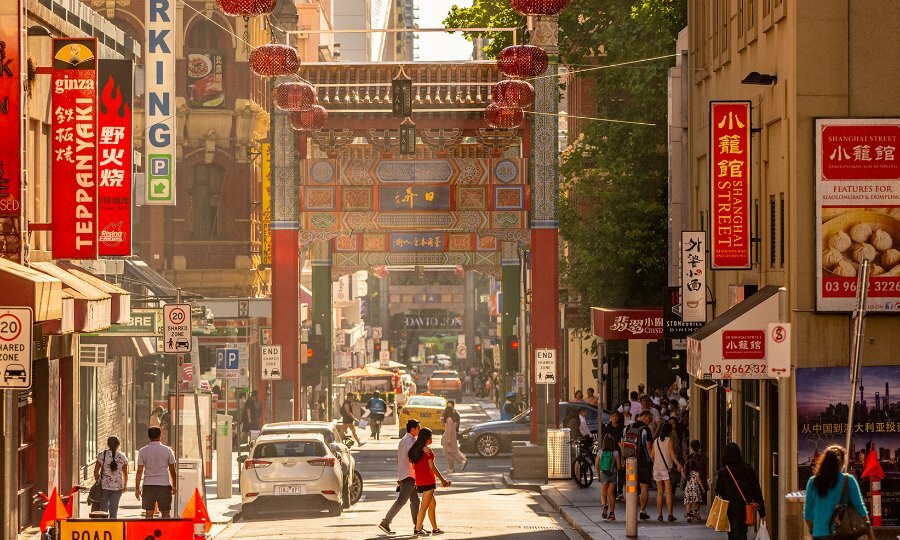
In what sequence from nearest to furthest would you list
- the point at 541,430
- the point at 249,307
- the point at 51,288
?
the point at 51,288, the point at 541,430, the point at 249,307

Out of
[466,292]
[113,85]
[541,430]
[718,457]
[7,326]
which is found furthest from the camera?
[466,292]

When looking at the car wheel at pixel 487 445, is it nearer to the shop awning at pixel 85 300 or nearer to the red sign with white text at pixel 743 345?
the shop awning at pixel 85 300

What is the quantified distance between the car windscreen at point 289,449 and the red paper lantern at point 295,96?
11.6 metres

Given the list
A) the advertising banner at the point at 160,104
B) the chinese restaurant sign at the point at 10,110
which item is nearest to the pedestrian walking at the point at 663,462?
the chinese restaurant sign at the point at 10,110

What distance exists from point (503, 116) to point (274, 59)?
8946 mm

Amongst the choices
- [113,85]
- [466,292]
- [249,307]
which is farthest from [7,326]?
[466,292]

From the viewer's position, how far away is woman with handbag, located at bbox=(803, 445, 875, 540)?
47.0ft

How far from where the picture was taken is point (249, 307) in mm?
55281

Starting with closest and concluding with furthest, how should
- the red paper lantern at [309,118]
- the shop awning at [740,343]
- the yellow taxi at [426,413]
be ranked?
the shop awning at [740,343], the red paper lantern at [309,118], the yellow taxi at [426,413]

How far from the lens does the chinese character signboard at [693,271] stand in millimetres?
27469

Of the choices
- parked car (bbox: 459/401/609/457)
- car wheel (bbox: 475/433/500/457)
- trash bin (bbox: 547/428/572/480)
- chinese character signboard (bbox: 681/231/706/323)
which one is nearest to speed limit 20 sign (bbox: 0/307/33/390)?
chinese character signboard (bbox: 681/231/706/323)

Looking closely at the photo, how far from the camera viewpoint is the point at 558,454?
118 ft

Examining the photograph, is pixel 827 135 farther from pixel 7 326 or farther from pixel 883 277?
pixel 7 326

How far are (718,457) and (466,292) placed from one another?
142283 mm
